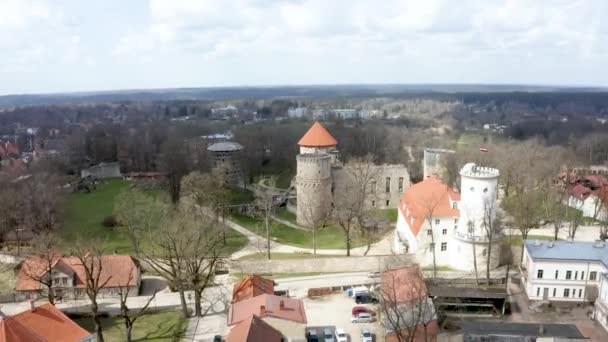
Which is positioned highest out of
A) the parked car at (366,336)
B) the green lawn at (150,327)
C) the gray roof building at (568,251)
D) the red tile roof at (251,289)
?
the gray roof building at (568,251)

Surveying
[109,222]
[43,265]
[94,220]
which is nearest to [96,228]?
[109,222]

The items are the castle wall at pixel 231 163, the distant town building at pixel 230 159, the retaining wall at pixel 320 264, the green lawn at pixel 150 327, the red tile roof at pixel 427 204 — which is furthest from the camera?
the distant town building at pixel 230 159

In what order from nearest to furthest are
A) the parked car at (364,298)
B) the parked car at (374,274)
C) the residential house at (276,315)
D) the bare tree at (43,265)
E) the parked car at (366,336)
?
1. the residential house at (276,315)
2. the parked car at (366,336)
3. the bare tree at (43,265)
4. the parked car at (364,298)
5. the parked car at (374,274)

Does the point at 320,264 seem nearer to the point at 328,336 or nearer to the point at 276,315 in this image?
the point at 328,336

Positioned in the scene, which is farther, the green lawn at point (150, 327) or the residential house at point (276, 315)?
the green lawn at point (150, 327)

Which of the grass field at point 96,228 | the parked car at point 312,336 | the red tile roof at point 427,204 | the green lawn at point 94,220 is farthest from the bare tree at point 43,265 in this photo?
the red tile roof at point 427,204

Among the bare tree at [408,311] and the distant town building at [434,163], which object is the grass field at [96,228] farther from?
the distant town building at [434,163]

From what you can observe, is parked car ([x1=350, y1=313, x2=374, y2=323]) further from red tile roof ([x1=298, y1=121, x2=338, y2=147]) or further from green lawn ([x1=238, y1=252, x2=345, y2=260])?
red tile roof ([x1=298, y1=121, x2=338, y2=147])
